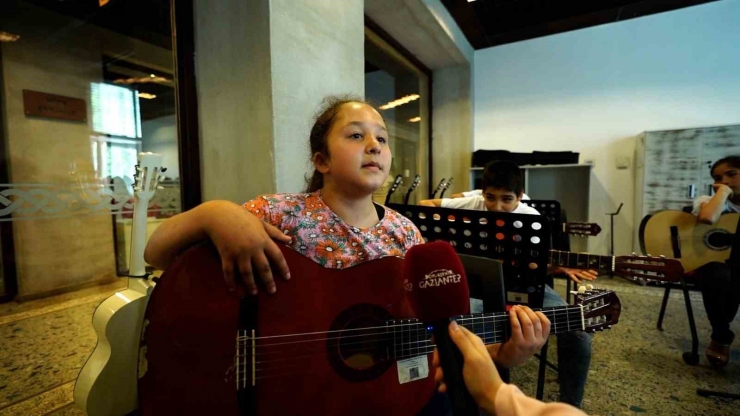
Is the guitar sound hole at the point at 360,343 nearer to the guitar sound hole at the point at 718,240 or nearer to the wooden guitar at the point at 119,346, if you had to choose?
the wooden guitar at the point at 119,346

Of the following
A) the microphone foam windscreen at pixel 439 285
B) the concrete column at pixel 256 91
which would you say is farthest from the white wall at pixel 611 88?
the microphone foam windscreen at pixel 439 285

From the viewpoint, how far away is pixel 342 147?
3.03 ft

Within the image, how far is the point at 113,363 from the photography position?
40.3 inches

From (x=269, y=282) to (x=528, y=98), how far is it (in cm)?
451

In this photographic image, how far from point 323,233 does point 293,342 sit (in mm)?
306

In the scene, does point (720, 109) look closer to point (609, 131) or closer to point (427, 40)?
point (609, 131)

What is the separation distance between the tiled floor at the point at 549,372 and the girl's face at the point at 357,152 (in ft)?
4.73

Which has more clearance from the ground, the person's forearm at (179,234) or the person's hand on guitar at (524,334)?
the person's forearm at (179,234)

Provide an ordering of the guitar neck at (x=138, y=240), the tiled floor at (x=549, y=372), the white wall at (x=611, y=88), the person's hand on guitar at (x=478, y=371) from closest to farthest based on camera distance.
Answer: the person's hand on guitar at (x=478, y=371) < the guitar neck at (x=138, y=240) < the tiled floor at (x=549, y=372) < the white wall at (x=611, y=88)

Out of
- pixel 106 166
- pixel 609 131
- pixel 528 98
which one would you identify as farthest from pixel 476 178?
pixel 106 166

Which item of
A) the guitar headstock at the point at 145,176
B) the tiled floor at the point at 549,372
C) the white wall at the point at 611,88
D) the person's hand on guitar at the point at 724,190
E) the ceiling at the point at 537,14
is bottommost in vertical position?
the tiled floor at the point at 549,372

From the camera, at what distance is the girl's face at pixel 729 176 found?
222 centimetres

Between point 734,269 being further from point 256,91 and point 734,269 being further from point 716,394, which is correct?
point 256,91

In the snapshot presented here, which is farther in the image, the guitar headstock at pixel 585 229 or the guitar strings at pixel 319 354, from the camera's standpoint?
the guitar headstock at pixel 585 229
